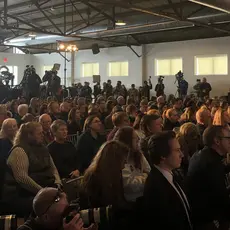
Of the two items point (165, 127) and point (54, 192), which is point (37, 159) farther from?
point (165, 127)

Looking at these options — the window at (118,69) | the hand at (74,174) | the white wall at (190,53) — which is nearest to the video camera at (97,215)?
the hand at (74,174)

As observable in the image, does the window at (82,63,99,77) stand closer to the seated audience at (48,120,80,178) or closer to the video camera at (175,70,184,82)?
the video camera at (175,70,184,82)

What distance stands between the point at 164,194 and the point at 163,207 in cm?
8

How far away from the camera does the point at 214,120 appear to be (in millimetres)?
6207

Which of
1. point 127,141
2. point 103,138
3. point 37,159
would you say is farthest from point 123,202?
point 103,138

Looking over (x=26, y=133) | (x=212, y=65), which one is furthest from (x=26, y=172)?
(x=212, y=65)

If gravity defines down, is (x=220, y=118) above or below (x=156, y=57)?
below

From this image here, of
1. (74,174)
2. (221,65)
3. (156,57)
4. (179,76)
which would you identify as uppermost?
(156,57)

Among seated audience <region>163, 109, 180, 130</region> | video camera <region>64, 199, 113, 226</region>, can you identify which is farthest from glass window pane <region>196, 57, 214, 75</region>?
video camera <region>64, 199, 113, 226</region>

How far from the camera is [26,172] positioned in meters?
3.53

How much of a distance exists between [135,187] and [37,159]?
1199 millimetres

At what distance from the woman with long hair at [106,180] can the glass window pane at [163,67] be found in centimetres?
1742

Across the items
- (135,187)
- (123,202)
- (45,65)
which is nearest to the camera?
(123,202)

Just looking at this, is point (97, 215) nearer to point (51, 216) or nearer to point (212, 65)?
point (51, 216)
